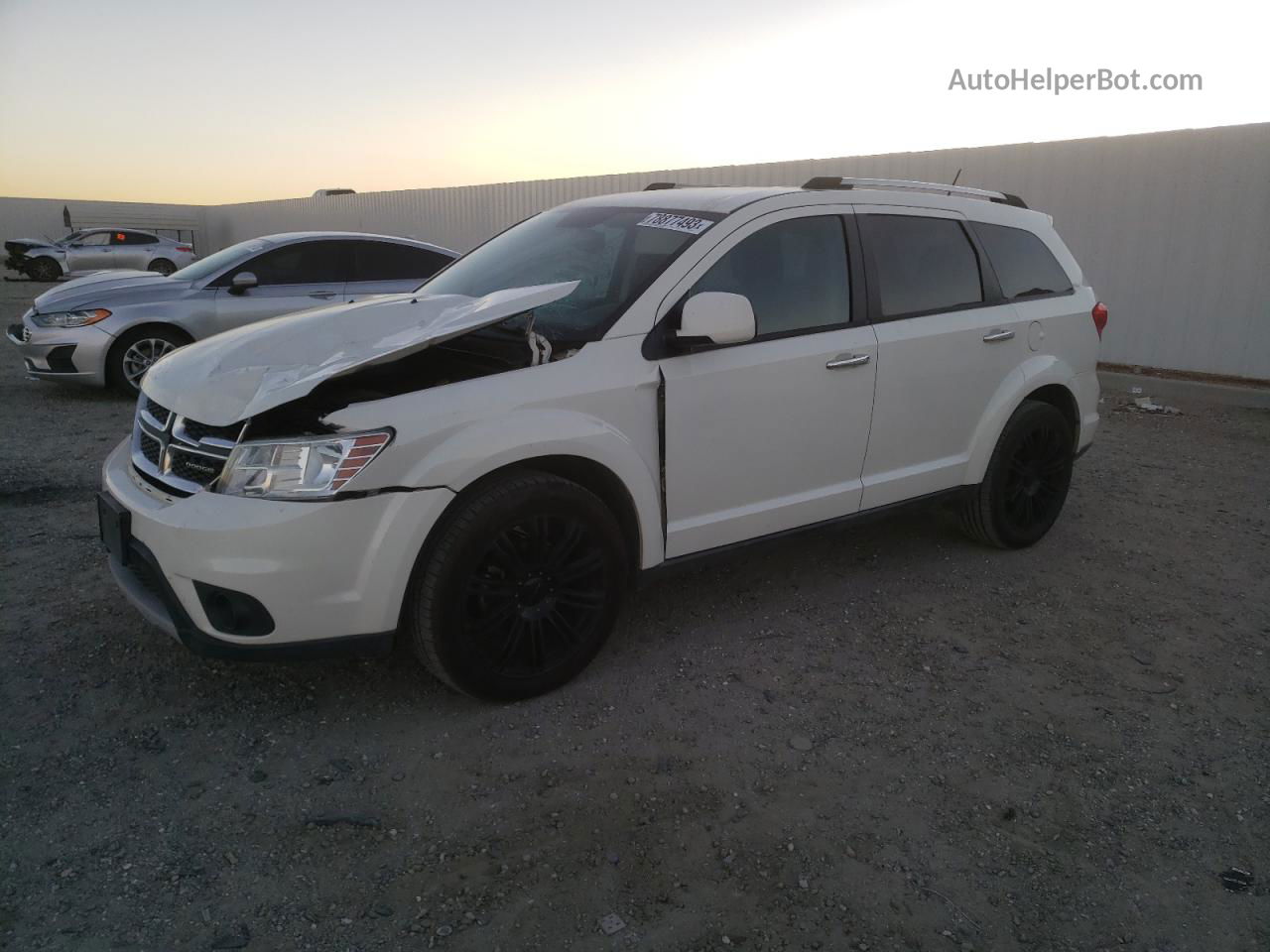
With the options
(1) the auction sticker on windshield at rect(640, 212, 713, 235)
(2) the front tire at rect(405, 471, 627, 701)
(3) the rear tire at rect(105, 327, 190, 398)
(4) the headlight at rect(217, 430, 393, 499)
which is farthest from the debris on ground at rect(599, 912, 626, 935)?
(3) the rear tire at rect(105, 327, 190, 398)

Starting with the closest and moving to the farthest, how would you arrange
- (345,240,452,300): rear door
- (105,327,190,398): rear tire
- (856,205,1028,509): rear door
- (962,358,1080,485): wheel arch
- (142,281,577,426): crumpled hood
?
(142,281,577,426): crumpled hood, (856,205,1028,509): rear door, (962,358,1080,485): wheel arch, (105,327,190,398): rear tire, (345,240,452,300): rear door

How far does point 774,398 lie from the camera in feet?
11.7

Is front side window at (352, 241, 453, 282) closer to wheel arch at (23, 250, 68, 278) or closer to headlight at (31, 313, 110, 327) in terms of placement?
headlight at (31, 313, 110, 327)

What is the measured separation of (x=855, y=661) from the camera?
3.63m

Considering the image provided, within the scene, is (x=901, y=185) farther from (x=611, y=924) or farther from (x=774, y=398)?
(x=611, y=924)

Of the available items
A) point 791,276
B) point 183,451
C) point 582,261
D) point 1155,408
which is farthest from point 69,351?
point 1155,408

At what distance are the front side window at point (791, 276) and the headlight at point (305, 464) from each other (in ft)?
4.56

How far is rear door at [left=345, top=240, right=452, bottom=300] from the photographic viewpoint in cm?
848

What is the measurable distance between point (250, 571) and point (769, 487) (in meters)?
1.97

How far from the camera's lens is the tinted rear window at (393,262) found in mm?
8516

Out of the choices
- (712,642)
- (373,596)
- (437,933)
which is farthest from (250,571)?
(712,642)

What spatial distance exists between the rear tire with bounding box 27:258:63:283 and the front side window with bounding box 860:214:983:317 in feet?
84.4

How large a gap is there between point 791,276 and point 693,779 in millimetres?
2024

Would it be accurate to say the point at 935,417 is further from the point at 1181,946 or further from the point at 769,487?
the point at 1181,946
